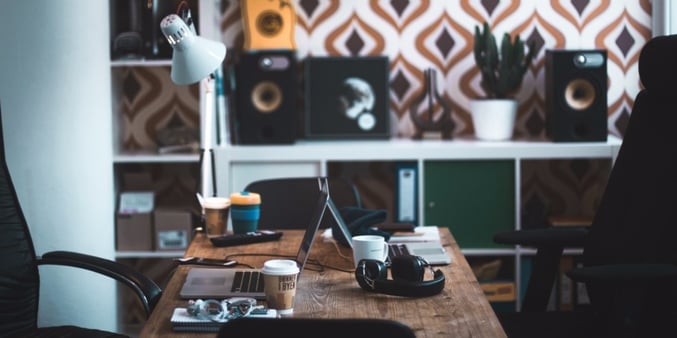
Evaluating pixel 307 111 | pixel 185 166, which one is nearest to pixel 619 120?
pixel 307 111

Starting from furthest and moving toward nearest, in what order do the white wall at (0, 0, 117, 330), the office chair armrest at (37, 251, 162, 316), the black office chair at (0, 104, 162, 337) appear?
1. the white wall at (0, 0, 117, 330)
2. the black office chair at (0, 104, 162, 337)
3. the office chair armrest at (37, 251, 162, 316)

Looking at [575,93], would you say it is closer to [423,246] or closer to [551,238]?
[551,238]

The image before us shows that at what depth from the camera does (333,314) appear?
1.93 meters

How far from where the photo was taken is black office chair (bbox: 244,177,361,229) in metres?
3.31

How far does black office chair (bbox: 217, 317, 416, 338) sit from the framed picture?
2728 mm

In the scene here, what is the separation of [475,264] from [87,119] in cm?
166

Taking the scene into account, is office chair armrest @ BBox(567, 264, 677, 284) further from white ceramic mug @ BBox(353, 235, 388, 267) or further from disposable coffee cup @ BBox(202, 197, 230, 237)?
disposable coffee cup @ BBox(202, 197, 230, 237)

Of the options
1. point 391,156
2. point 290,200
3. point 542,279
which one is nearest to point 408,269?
point 542,279

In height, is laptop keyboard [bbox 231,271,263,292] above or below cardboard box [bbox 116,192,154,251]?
above

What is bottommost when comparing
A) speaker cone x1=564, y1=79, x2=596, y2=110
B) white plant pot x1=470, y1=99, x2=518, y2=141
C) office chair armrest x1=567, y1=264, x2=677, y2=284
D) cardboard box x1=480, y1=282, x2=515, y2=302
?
cardboard box x1=480, y1=282, x2=515, y2=302

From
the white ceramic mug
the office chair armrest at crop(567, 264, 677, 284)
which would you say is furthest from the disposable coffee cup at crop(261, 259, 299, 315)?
the office chair armrest at crop(567, 264, 677, 284)

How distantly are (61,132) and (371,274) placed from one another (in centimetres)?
191

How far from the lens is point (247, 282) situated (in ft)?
7.08

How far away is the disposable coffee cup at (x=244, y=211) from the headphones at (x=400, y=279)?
0.67 metres
